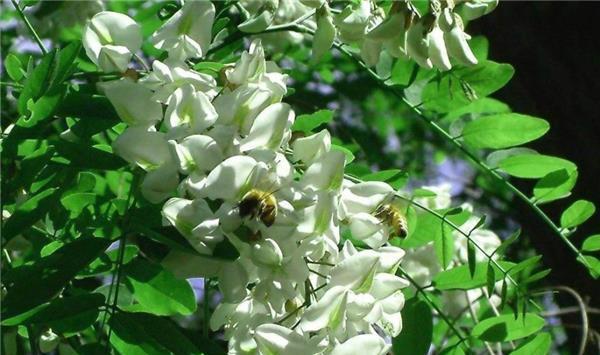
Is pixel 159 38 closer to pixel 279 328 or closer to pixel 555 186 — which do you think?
pixel 279 328

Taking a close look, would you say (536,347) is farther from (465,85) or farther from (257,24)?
(257,24)

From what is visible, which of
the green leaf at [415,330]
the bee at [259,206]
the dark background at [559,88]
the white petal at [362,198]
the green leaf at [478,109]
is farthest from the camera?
the dark background at [559,88]

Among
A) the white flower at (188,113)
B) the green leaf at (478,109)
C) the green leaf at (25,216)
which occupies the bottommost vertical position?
the green leaf at (478,109)

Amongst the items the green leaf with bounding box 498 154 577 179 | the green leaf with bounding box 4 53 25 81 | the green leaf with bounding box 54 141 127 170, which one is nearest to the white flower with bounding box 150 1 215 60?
the green leaf with bounding box 54 141 127 170

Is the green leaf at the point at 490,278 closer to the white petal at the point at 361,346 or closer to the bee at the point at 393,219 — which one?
the bee at the point at 393,219

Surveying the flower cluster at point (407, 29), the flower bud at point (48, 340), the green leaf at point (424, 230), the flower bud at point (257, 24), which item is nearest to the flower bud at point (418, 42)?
the flower cluster at point (407, 29)

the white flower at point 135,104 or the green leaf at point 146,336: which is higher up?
the white flower at point 135,104
